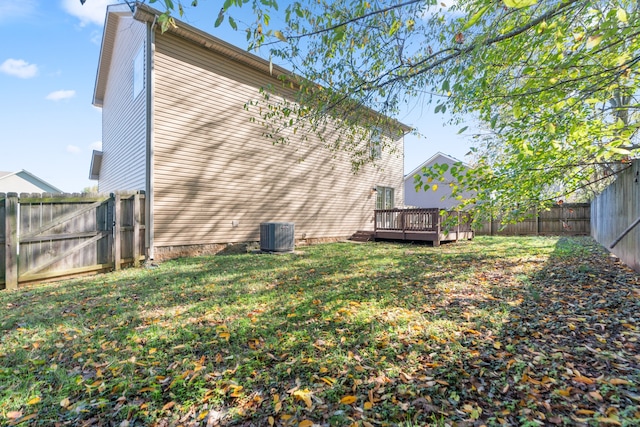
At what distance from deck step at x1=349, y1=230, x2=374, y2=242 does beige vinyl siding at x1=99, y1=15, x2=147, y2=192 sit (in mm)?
8337

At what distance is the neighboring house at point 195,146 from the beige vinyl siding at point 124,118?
34 mm

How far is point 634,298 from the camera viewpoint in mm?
3537

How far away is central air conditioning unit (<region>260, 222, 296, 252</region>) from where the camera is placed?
867 centimetres

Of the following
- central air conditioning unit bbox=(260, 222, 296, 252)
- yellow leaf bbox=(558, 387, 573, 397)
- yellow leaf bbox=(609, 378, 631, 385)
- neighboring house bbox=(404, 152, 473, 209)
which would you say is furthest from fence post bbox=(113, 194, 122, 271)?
neighboring house bbox=(404, 152, 473, 209)

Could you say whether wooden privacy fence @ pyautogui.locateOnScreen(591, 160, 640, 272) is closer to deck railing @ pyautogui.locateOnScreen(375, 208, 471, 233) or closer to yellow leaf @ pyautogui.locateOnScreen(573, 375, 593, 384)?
yellow leaf @ pyautogui.locateOnScreen(573, 375, 593, 384)

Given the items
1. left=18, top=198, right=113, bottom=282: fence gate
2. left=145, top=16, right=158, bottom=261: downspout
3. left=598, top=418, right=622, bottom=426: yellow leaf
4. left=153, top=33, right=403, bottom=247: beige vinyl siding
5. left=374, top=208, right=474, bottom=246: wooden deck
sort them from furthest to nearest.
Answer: left=374, top=208, right=474, bottom=246: wooden deck
left=153, top=33, right=403, bottom=247: beige vinyl siding
left=145, top=16, right=158, bottom=261: downspout
left=18, top=198, right=113, bottom=282: fence gate
left=598, top=418, right=622, bottom=426: yellow leaf

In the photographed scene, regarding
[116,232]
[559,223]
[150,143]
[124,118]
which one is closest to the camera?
[116,232]

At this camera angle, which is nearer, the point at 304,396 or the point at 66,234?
the point at 304,396

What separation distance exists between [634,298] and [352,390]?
398 centimetres

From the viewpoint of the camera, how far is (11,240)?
15.9 ft

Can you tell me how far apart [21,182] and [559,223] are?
138 feet

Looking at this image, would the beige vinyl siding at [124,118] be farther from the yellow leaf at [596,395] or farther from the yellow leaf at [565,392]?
the yellow leaf at [596,395]

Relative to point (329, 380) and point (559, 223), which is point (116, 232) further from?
point (559, 223)

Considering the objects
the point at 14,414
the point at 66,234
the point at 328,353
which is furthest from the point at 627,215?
the point at 66,234
